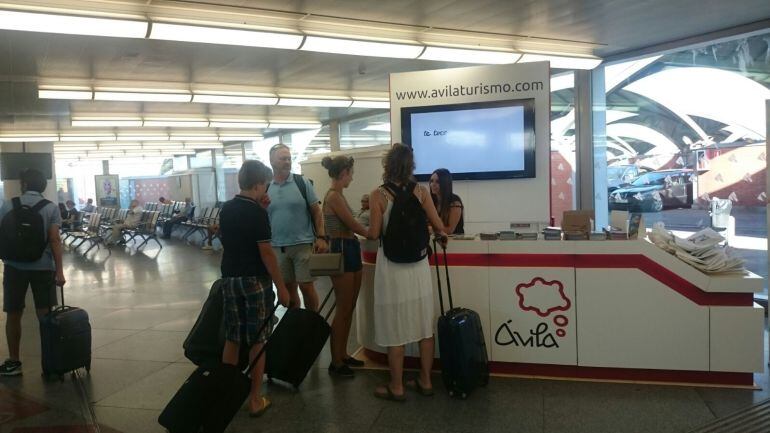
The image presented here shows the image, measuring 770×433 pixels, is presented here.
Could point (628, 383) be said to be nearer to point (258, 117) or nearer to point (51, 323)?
point (51, 323)

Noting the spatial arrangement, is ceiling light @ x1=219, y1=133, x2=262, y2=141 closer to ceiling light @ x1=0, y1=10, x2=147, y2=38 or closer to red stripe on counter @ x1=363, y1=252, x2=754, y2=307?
ceiling light @ x1=0, y1=10, x2=147, y2=38

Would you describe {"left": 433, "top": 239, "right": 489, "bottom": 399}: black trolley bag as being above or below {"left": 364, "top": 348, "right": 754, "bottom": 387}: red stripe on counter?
above

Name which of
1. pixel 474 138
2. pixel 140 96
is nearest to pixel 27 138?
pixel 140 96

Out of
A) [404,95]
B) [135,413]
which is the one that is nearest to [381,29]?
[404,95]

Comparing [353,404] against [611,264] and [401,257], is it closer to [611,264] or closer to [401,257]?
[401,257]

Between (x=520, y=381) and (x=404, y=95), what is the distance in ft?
8.67

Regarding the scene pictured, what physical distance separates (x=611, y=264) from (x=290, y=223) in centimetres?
215

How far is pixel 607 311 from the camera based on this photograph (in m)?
3.43

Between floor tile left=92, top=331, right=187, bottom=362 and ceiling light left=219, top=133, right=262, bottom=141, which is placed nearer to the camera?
floor tile left=92, top=331, right=187, bottom=362

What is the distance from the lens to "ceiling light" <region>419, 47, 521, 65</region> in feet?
20.5

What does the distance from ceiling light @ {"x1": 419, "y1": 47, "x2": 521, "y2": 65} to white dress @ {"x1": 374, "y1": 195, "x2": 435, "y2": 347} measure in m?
3.57

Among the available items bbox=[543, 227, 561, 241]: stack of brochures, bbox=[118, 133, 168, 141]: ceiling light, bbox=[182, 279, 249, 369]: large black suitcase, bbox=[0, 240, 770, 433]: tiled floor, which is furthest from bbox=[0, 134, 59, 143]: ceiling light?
bbox=[543, 227, 561, 241]: stack of brochures

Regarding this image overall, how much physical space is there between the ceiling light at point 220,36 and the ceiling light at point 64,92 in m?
3.07

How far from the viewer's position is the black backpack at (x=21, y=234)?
393 centimetres
